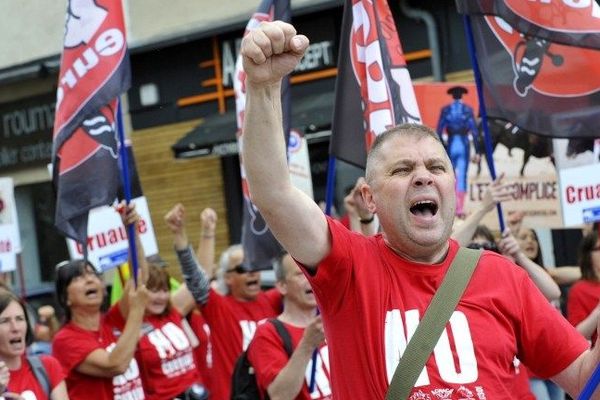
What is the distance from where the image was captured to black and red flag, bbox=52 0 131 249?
21.5 feet

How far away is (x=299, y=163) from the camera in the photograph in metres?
9.42

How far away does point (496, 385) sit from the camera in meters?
2.99

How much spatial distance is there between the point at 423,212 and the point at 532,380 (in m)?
4.49

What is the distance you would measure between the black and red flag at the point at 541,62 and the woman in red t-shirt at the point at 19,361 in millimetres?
2384

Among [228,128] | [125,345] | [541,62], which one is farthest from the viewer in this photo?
[228,128]

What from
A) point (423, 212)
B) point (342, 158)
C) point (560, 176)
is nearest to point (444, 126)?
point (560, 176)

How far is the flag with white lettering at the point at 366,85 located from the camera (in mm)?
5984

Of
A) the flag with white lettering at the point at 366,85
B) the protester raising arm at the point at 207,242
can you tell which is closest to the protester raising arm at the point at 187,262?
the protester raising arm at the point at 207,242

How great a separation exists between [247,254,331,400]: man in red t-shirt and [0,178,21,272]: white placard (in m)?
4.09

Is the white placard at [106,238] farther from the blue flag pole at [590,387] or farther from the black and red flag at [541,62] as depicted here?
the blue flag pole at [590,387]

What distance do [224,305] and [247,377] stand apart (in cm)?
178

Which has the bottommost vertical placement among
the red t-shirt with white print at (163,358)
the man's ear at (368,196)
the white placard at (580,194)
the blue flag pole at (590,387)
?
A: the red t-shirt with white print at (163,358)

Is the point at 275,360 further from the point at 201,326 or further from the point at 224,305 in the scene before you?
the point at 201,326

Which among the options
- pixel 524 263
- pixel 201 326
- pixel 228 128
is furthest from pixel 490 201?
pixel 228 128
